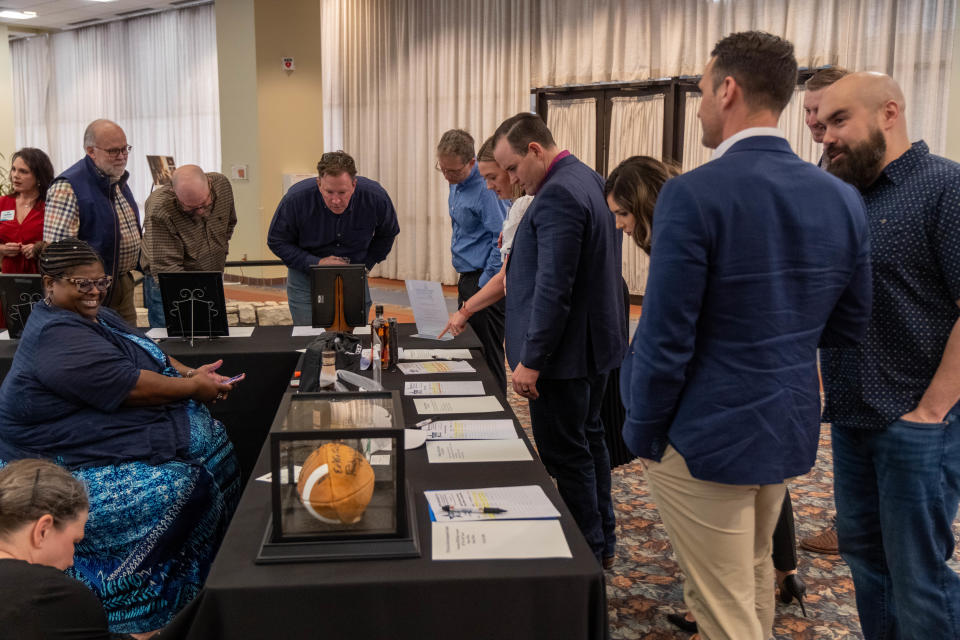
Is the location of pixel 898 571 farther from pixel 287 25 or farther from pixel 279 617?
pixel 287 25

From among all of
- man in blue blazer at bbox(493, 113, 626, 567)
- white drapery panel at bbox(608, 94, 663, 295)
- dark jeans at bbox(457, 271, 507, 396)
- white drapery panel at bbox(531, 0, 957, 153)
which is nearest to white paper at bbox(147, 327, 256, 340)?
dark jeans at bbox(457, 271, 507, 396)

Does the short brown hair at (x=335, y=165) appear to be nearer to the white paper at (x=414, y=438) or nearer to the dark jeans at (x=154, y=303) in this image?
the dark jeans at (x=154, y=303)

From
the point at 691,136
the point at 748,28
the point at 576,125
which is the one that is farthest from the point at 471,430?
the point at 576,125

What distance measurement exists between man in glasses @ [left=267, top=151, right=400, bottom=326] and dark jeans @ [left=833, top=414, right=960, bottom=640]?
277cm

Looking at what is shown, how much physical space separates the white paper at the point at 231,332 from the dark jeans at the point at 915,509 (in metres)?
2.62

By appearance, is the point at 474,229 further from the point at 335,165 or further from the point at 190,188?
the point at 190,188

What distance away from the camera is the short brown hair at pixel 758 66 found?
4.71 feet

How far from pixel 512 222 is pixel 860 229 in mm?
1821

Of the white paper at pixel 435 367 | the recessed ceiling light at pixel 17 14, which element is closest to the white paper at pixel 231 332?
the white paper at pixel 435 367

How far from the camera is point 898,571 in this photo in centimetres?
179

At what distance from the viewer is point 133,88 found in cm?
1259

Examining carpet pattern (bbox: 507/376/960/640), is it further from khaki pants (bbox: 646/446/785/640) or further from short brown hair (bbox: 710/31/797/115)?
short brown hair (bbox: 710/31/797/115)

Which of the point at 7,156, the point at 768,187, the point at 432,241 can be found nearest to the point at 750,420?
the point at 768,187

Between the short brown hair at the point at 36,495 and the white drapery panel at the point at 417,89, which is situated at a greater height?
the white drapery panel at the point at 417,89
